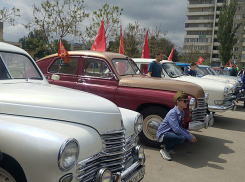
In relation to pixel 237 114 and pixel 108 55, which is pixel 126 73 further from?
pixel 237 114

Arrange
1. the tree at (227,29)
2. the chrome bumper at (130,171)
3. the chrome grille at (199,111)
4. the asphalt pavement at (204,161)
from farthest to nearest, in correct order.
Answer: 1. the tree at (227,29)
2. the chrome grille at (199,111)
3. the asphalt pavement at (204,161)
4. the chrome bumper at (130,171)

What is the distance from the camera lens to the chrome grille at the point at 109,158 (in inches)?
88.7

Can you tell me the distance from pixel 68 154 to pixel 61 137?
0.16m

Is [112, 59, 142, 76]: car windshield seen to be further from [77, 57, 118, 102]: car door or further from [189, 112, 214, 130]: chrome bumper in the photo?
[189, 112, 214, 130]: chrome bumper

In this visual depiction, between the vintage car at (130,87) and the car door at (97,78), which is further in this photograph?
the car door at (97,78)

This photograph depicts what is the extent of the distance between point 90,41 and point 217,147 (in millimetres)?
14509

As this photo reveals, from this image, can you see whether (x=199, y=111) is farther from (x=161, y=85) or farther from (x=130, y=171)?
(x=130, y=171)

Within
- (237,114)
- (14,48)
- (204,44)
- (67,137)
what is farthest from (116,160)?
(204,44)

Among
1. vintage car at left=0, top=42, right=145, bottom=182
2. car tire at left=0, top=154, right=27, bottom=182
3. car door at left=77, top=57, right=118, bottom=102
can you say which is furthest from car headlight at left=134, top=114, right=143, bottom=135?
car door at left=77, top=57, right=118, bottom=102

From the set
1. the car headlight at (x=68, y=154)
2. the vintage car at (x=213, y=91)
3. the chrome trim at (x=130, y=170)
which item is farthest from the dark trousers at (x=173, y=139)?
the vintage car at (x=213, y=91)

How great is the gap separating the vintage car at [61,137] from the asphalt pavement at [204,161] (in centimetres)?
127

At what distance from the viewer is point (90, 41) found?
59.9 ft

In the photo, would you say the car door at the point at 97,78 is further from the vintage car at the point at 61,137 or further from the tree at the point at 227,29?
the tree at the point at 227,29

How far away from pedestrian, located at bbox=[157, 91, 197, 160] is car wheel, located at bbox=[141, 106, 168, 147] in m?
0.51
